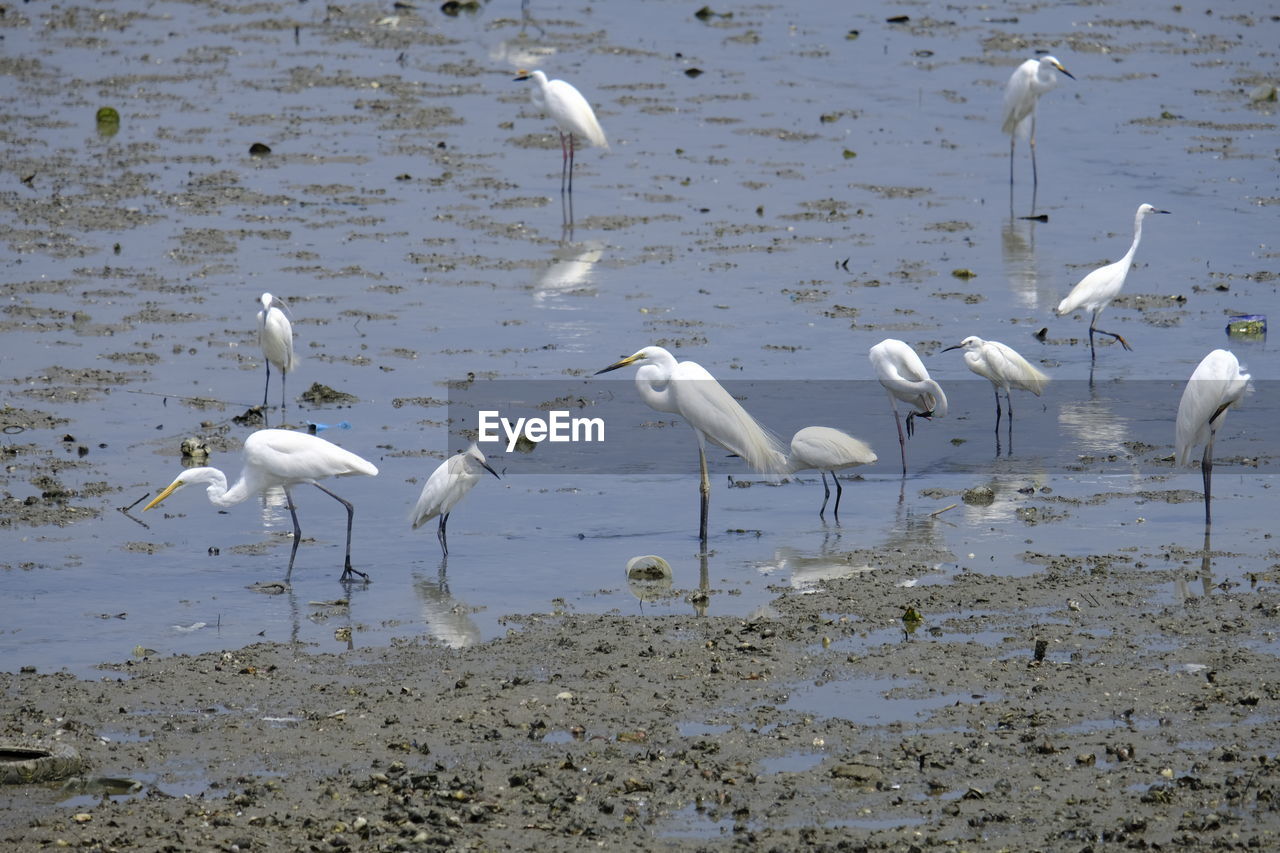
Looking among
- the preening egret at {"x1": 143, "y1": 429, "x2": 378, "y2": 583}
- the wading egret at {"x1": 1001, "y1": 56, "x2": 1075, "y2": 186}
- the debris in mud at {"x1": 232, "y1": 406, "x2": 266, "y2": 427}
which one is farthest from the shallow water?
the wading egret at {"x1": 1001, "y1": 56, "x2": 1075, "y2": 186}

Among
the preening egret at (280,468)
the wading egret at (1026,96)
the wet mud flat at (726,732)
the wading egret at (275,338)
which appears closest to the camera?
the wet mud flat at (726,732)

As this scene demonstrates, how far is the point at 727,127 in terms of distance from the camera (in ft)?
68.7

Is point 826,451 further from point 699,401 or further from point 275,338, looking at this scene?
point 275,338

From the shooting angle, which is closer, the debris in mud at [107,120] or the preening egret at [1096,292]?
the preening egret at [1096,292]

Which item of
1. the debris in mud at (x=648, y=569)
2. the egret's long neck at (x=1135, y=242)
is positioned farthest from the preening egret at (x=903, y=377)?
the egret's long neck at (x=1135, y=242)

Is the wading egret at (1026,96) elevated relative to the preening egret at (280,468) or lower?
elevated

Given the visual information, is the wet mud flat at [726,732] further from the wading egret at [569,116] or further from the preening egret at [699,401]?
the wading egret at [569,116]

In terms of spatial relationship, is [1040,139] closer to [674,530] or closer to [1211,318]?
[1211,318]

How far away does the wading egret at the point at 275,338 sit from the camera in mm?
11562

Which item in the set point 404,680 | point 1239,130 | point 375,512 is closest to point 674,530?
point 375,512

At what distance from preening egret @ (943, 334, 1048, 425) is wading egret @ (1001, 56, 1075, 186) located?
297 inches

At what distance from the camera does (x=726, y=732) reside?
6.61 meters

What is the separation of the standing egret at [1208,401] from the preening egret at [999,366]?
1.79 metres

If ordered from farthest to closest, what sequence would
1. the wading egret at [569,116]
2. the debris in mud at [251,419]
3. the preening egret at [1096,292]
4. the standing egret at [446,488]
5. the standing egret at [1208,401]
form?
1. the wading egret at [569,116]
2. the preening egret at [1096,292]
3. the debris in mud at [251,419]
4. the standing egret at [1208,401]
5. the standing egret at [446,488]
